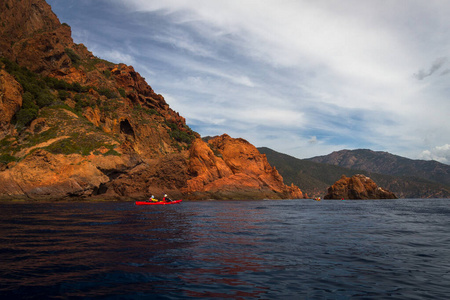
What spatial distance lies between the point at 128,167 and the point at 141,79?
175 ft

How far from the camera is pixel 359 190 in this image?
11269 cm

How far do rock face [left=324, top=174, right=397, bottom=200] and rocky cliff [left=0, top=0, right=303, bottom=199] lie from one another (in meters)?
37.2

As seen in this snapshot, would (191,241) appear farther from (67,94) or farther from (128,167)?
→ (67,94)

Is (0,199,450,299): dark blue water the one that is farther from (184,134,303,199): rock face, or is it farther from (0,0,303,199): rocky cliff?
(184,134,303,199): rock face

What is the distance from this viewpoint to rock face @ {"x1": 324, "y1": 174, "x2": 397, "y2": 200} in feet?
368

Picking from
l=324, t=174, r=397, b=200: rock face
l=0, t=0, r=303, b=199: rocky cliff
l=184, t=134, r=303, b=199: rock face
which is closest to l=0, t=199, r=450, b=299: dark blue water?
l=0, t=0, r=303, b=199: rocky cliff

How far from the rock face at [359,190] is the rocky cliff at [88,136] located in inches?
1463

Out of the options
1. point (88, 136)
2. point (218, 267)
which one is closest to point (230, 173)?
point (88, 136)

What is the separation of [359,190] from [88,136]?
103 meters

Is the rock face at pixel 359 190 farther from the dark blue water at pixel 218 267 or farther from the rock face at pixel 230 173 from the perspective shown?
the dark blue water at pixel 218 267

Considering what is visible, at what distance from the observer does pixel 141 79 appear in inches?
4055

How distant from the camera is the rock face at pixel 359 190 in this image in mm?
112188

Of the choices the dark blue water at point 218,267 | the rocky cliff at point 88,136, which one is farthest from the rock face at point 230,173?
the dark blue water at point 218,267

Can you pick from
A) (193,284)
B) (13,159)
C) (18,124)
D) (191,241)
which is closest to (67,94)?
(18,124)
